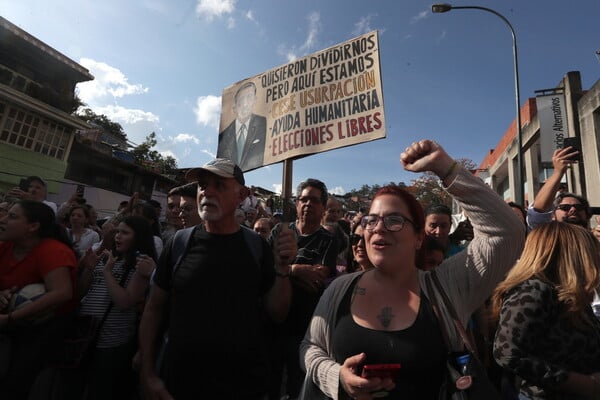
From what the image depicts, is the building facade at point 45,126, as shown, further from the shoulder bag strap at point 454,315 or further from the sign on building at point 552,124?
the sign on building at point 552,124

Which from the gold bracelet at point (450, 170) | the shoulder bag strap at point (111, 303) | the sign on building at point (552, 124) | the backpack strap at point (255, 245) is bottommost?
the shoulder bag strap at point (111, 303)

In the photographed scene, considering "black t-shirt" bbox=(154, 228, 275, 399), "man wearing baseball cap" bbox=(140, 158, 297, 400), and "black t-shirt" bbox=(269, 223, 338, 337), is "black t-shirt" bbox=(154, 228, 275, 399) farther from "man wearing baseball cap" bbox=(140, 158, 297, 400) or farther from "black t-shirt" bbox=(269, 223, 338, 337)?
"black t-shirt" bbox=(269, 223, 338, 337)

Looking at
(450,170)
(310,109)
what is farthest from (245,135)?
(450,170)

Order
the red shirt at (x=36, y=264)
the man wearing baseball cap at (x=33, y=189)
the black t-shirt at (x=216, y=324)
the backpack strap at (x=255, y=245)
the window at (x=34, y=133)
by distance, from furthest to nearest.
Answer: the window at (x=34, y=133) → the man wearing baseball cap at (x=33, y=189) → the red shirt at (x=36, y=264) → the backpack strap at (x=255, y=245) → the black t-shirt at (x=216, y=324)

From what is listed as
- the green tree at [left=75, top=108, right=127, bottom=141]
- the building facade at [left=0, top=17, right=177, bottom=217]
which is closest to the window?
the building facade at [left=0, top=17, right=177, bottom=217]

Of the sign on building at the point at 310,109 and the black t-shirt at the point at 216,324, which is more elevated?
the sign on building at the point at 310,109

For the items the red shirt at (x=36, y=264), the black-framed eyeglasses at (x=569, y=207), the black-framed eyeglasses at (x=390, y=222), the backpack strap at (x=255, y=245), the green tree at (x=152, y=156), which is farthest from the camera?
the green tree at (x=152, y=156)

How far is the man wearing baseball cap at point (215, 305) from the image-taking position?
1.88 m

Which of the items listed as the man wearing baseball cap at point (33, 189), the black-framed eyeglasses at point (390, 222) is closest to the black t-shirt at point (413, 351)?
the black-framed eyeglasses at point (390, 222)

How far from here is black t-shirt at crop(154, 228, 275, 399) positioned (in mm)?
1870

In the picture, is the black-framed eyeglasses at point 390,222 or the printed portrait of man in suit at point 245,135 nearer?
the black-framed eyeglasses at point 390,222

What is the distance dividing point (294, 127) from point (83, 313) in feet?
8.16

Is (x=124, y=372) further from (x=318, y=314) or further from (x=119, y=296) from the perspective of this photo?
(x=318, y=314)

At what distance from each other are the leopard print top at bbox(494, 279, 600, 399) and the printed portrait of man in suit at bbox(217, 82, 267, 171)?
2.28 m
